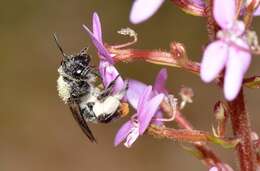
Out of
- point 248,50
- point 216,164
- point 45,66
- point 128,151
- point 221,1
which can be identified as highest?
point 221,1

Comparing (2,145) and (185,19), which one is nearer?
(2,145)

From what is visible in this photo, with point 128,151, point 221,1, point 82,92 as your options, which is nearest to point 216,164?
point 82,92

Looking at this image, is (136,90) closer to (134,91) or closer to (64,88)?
(134,91)

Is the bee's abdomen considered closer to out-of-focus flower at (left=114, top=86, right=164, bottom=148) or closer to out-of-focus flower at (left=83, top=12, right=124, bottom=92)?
out-of-focus flower at (left=83, top=12, right=124, bottom=92)

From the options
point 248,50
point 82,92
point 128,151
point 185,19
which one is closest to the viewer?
point 248,50

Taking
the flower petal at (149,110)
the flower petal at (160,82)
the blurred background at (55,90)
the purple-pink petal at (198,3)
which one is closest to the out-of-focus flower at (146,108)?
the flower petal at (149,110)

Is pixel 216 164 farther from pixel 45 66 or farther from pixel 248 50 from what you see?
pixel 45 66

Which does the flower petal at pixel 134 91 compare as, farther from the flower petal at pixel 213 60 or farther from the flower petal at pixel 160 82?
the flower petal at pixel 213 60
